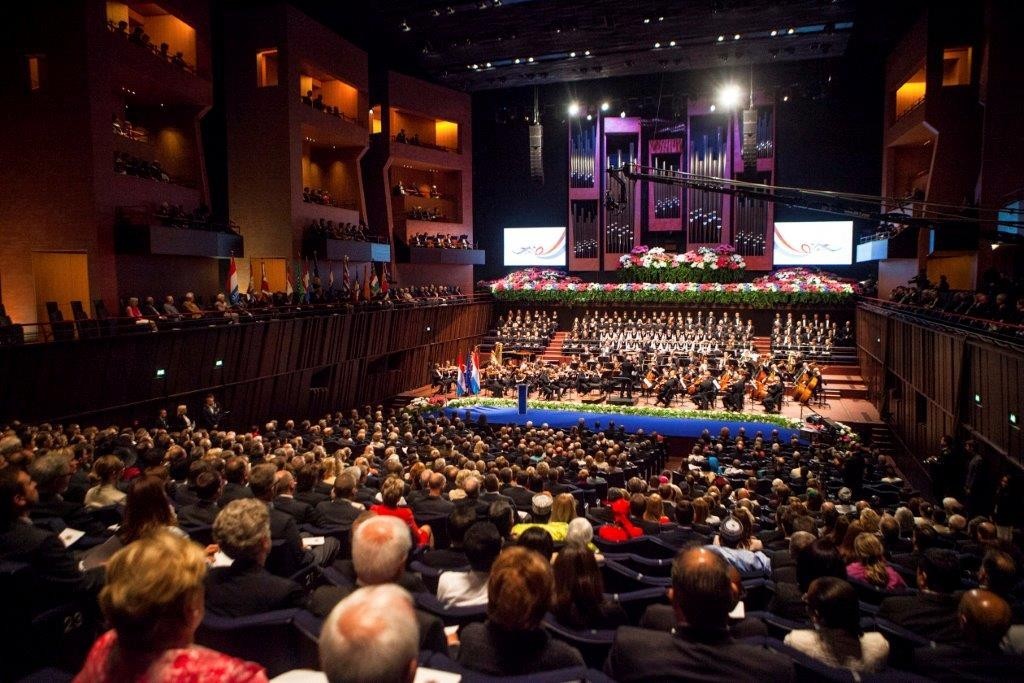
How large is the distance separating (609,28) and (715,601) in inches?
904

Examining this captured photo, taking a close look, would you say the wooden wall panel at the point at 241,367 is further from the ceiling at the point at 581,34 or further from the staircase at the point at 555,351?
the ceiling at the point at 581,34

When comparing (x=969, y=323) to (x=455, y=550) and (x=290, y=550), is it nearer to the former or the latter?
(x=455, y=550)

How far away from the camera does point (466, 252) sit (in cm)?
2717

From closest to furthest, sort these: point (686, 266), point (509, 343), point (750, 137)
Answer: point (750, 137), point (509, 343), point (686, 266)

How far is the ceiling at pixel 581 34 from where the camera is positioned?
67.3 feet

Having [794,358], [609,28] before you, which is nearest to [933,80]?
[794,358]

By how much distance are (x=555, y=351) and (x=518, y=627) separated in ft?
71.5

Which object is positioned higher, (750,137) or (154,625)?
(750,137)

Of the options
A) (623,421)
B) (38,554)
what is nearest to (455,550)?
(38,554)

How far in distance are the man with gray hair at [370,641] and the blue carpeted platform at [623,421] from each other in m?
13.4

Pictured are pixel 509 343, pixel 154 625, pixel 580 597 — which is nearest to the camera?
pixel 154 625

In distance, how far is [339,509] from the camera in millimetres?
4680

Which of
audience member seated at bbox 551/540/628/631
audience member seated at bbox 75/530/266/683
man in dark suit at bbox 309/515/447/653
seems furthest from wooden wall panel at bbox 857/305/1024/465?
audience member seated at bbox 75/530/266/683

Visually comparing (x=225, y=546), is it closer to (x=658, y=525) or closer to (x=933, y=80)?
(x=658, y=525)
